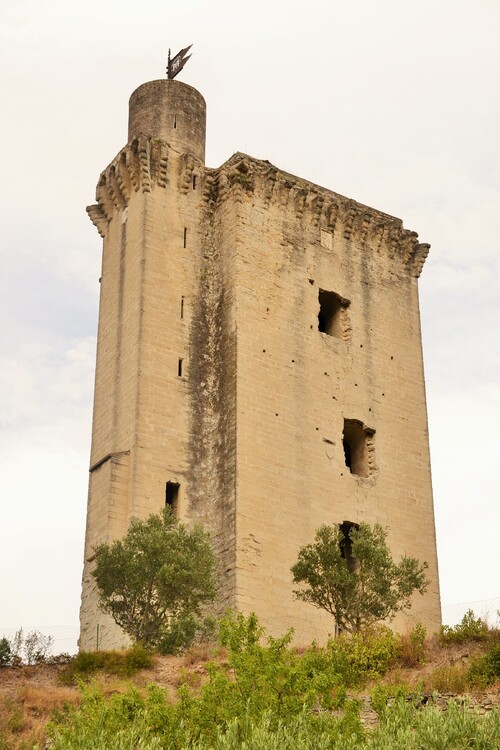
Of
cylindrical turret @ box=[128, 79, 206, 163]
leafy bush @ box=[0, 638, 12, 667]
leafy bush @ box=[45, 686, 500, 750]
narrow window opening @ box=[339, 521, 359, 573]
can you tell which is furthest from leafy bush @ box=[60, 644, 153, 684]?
cylindrical turret @ box=[128, 79, 206, 163]

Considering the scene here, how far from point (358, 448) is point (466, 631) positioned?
8.65 meters

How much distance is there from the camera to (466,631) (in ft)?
66.6

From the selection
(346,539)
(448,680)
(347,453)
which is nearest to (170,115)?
(347,453)

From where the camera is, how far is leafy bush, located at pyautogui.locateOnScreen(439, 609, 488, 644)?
792 inches

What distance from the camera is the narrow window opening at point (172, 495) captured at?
25.7 metres

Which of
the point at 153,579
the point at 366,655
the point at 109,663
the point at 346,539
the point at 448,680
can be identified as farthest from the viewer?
the point at 346,539

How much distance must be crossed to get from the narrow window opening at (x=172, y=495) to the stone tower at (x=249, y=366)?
0.07 meters

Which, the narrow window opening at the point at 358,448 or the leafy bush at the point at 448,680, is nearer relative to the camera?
the leafy bush at the point at 448,680

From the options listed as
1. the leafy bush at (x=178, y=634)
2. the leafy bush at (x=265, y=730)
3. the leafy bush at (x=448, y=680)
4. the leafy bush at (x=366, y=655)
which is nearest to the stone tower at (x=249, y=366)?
the leafy bush at (x=178, y=634)

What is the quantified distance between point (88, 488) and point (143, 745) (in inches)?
544

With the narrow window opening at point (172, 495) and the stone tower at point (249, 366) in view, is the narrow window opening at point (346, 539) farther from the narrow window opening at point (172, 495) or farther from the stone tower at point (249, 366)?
the narrow window opening at point (172, 495)

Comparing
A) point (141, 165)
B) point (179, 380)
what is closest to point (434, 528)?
point (179, 380)

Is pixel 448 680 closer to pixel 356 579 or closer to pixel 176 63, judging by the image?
pixel 356 579

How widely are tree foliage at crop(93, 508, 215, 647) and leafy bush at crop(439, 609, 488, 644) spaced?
419 cm
